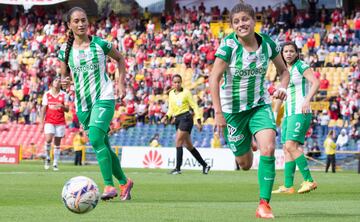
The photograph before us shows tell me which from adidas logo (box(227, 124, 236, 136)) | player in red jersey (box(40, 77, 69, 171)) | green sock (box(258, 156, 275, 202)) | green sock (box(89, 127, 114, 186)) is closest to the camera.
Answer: green sock (box(258, 156, 275, 202))

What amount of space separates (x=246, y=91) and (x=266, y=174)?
977 mm

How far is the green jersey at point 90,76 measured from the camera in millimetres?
12710

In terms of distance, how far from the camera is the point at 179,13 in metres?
48.5

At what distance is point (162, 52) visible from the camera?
45.1 meters

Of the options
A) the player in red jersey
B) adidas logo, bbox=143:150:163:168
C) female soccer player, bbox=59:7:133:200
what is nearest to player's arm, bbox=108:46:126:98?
Answer: female soccer player, bbox=59:7:133:200

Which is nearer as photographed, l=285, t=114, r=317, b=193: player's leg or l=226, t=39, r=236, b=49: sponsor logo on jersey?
l=226, t=39, r=236, b=49: sponsor logo on jersey

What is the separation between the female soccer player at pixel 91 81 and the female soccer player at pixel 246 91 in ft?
7.99

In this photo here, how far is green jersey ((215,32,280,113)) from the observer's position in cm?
1032

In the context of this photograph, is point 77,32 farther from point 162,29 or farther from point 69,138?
point 162,29

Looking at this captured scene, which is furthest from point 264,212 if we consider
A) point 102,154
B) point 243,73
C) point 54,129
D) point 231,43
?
point 54,129

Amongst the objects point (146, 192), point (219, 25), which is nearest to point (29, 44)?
point (219, 25)

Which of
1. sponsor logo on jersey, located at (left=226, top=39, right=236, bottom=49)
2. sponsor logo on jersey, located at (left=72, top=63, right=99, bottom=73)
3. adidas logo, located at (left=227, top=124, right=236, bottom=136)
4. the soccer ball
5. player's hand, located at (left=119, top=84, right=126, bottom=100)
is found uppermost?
sponsor logo on jersey, located at (left=226, top=39, right=236, bottom=49)

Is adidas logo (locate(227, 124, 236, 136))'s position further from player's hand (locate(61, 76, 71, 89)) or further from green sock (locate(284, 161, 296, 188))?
green sock (locate(284, 161, 296, 188))

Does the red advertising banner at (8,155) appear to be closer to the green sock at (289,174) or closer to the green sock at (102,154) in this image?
the green sock at (289,174)
